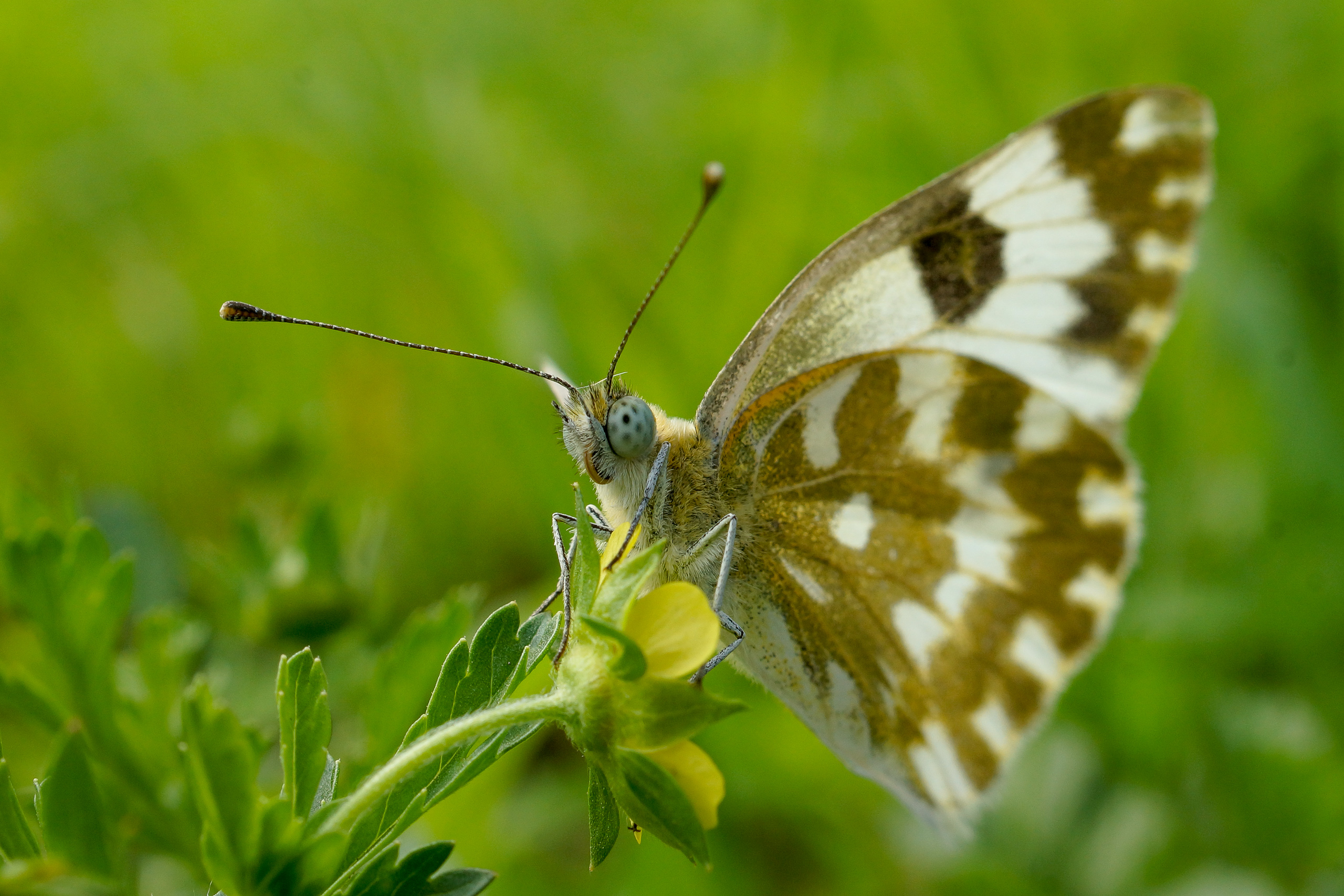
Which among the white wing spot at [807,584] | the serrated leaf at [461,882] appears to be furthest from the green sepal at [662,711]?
the white wing spot at [807,584]

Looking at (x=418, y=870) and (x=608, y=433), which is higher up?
(x=608, y=433)

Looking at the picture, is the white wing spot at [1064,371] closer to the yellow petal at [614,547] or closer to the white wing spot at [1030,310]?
the white wing spot at [1030,310]

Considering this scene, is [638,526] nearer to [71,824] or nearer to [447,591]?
[71,824]

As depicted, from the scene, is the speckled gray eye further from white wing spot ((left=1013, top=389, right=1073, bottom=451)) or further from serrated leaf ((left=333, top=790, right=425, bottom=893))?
white wing spot ((left=1013, top=389, right=1073, bottom=451))

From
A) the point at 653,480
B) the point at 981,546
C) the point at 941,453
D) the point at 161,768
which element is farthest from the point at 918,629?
the point at 161,768

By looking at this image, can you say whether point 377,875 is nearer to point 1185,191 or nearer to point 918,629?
point 918,629

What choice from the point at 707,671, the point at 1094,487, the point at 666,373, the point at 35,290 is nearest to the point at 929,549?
the point at 1094,487
